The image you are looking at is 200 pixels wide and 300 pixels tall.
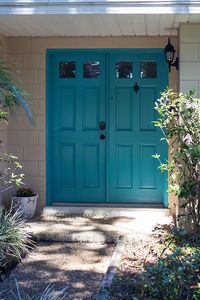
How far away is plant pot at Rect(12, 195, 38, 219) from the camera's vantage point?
637 cm

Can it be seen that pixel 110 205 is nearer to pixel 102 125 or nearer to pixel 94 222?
pixel 94 222

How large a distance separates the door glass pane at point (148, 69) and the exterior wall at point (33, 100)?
1.43 feet

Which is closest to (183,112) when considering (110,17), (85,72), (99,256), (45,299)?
(110,17)

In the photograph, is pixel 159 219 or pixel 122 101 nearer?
pixel 159 219

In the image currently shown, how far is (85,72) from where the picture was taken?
6.83 m

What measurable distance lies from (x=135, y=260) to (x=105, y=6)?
2.59 metres

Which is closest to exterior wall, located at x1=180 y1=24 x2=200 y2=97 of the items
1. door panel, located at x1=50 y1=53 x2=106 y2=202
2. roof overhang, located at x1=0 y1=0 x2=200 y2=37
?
roof overhang, located at x1=0 y1=0 x2=200 y2=37

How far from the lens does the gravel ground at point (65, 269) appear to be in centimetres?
428

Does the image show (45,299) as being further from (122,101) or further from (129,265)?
(122,101)

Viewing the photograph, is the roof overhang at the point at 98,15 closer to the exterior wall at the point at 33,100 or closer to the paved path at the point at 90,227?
the exterior wall at the point at 33,100

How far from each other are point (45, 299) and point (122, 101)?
393 cm

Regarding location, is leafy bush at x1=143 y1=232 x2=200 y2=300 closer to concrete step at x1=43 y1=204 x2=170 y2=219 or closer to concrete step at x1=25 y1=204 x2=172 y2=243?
concrete step at x1=25 y1=204 x2=172 y2=243

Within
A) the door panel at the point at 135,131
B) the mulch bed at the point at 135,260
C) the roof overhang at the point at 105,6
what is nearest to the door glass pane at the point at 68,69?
the door panel at the point at 135,131

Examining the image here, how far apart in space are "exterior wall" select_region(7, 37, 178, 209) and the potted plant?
255 mm
